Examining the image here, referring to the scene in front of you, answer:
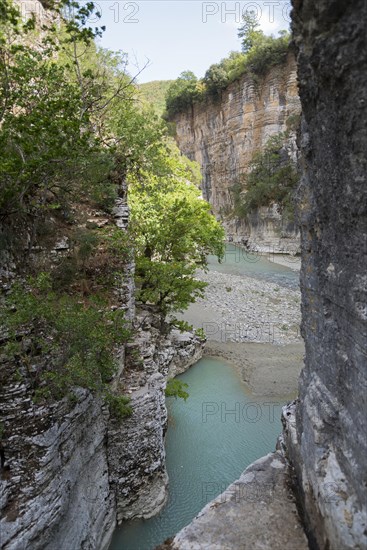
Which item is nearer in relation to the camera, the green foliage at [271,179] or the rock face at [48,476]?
the rock face at [48,476]

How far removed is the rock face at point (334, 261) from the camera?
3426 millimetres

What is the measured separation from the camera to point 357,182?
3.52 metres

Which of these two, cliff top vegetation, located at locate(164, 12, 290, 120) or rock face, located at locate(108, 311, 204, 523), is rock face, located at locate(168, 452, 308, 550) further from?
cliff top vegetation, located at locate(164, 12, 290, 120)

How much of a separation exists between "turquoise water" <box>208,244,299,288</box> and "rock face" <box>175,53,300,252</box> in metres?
2.52

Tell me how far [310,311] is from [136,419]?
16.5ft

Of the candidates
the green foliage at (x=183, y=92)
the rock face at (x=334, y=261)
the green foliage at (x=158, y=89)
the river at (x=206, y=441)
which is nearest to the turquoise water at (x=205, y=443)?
the river at (x=206, y=441)

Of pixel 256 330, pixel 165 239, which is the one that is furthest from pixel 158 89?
pixel 165 239

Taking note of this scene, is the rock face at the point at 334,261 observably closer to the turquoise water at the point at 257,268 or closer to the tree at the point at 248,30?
the turquoise water at the point at 257,268

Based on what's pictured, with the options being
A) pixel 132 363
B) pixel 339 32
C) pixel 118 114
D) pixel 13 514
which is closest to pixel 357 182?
pixel 339 32

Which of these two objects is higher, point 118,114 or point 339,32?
point 118,114

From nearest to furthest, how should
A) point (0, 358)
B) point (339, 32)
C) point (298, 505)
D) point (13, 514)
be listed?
1. point (339, 32)
2. point (298, 505)
3. point (13, 514)
4. point (0, 358)

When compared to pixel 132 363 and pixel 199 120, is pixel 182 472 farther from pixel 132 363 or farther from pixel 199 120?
pixel 199 120

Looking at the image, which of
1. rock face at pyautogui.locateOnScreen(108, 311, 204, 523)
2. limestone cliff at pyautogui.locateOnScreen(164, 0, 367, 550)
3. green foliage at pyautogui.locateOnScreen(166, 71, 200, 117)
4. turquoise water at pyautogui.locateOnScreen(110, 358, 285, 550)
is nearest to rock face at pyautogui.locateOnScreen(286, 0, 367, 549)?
limestone cliff at pyautogui.locateOnScreen(164, 0, 367, 550)

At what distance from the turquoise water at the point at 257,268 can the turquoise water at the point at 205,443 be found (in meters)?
14.1
